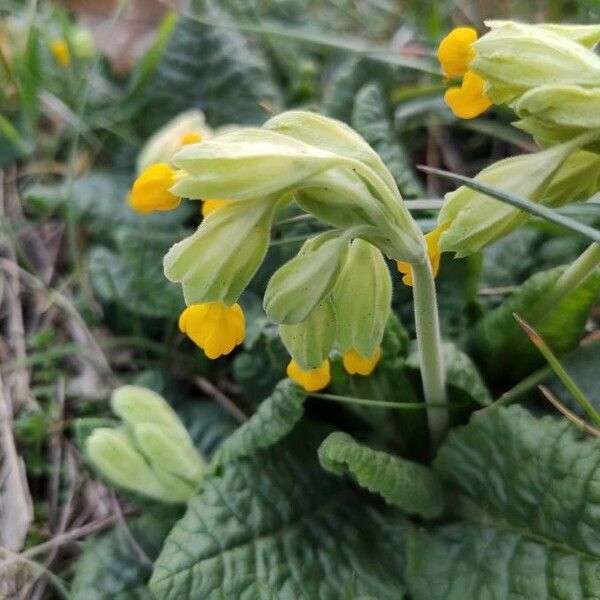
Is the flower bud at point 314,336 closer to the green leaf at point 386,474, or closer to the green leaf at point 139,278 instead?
the green leaf at point 386,474

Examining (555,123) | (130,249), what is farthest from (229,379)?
(555,123)

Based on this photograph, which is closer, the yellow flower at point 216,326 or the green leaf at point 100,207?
the yellow flower at point 216,326

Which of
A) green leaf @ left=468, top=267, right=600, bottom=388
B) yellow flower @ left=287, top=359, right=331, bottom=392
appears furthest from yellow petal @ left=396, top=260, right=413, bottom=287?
green leaf @ left=468, top=267, right=600, bottom=388

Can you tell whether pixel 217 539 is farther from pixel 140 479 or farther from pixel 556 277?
pixel 556 277

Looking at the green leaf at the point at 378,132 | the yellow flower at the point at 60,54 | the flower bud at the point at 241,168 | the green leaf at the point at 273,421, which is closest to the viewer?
the flower bud at the point at 241,168

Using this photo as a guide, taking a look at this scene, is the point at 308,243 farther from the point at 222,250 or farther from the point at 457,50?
the point at 457,50

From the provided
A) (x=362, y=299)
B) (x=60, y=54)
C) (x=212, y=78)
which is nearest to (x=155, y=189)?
(x=362, y=299)

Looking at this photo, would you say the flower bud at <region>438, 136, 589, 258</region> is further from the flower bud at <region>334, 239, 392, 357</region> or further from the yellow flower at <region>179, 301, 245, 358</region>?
the yellow flower at <region>179, 301, 245, 358</region>

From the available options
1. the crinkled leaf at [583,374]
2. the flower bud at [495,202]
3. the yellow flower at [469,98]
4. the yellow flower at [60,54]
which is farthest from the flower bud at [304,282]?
the yellow flower at [60,54]
